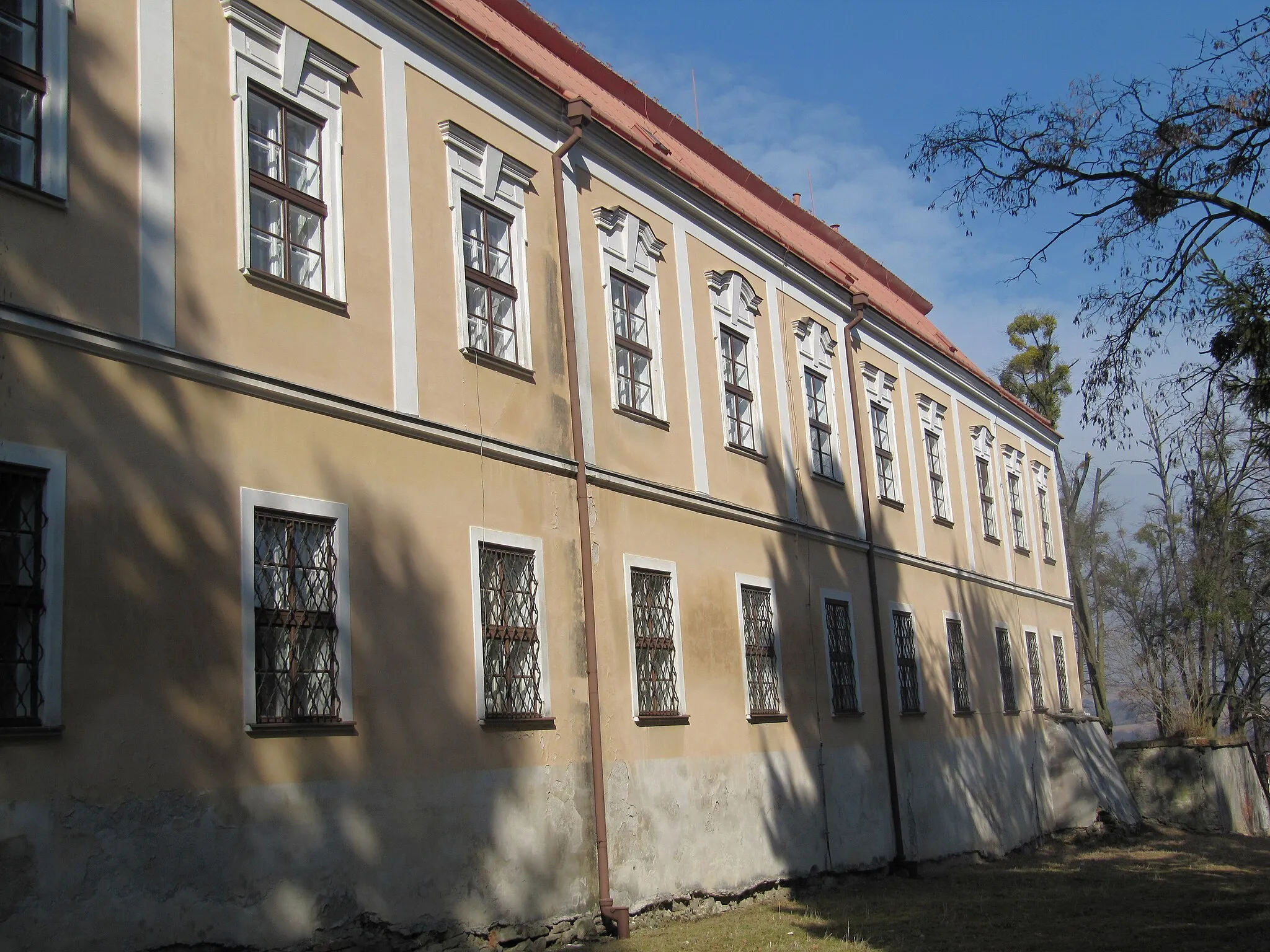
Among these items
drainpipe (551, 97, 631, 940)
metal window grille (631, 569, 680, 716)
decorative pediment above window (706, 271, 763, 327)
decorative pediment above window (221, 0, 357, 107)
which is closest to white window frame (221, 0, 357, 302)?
decorative pediment above window (221, 0, 357, 107)

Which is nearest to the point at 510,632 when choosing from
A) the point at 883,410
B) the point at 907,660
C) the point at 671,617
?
the point at 671,617

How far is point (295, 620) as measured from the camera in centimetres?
936

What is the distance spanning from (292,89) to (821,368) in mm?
10478

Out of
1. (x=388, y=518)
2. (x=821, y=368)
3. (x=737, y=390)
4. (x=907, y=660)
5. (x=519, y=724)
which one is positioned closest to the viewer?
(x=388, y=518)

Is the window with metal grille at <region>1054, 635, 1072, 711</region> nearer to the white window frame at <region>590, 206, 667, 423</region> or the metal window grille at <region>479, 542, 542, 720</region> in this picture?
the white window frame at <region>590, 206, 667, 423</region>

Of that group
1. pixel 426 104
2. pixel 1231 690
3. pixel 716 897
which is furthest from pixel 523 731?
pixel 1231 690

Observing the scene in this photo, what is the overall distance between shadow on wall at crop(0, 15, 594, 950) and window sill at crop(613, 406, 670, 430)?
11.6ft

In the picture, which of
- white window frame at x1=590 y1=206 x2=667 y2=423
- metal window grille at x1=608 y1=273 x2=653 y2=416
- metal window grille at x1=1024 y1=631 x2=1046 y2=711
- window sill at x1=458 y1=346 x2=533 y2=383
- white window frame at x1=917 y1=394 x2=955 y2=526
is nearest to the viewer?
window sill at x1=458 y1=346 x2=533 y2=383

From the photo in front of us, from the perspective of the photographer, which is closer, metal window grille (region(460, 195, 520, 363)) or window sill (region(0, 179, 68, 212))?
window sill (region(0, 179, 68, 212))

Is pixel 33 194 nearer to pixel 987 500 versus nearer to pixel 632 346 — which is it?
pixel 632 346

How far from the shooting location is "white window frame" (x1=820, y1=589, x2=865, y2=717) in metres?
17.4

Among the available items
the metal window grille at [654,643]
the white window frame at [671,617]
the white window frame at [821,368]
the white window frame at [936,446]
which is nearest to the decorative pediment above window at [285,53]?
the white window frame at [671,617]

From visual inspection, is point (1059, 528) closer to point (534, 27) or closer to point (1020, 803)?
point (1020, 803)

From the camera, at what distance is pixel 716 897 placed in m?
13.7
